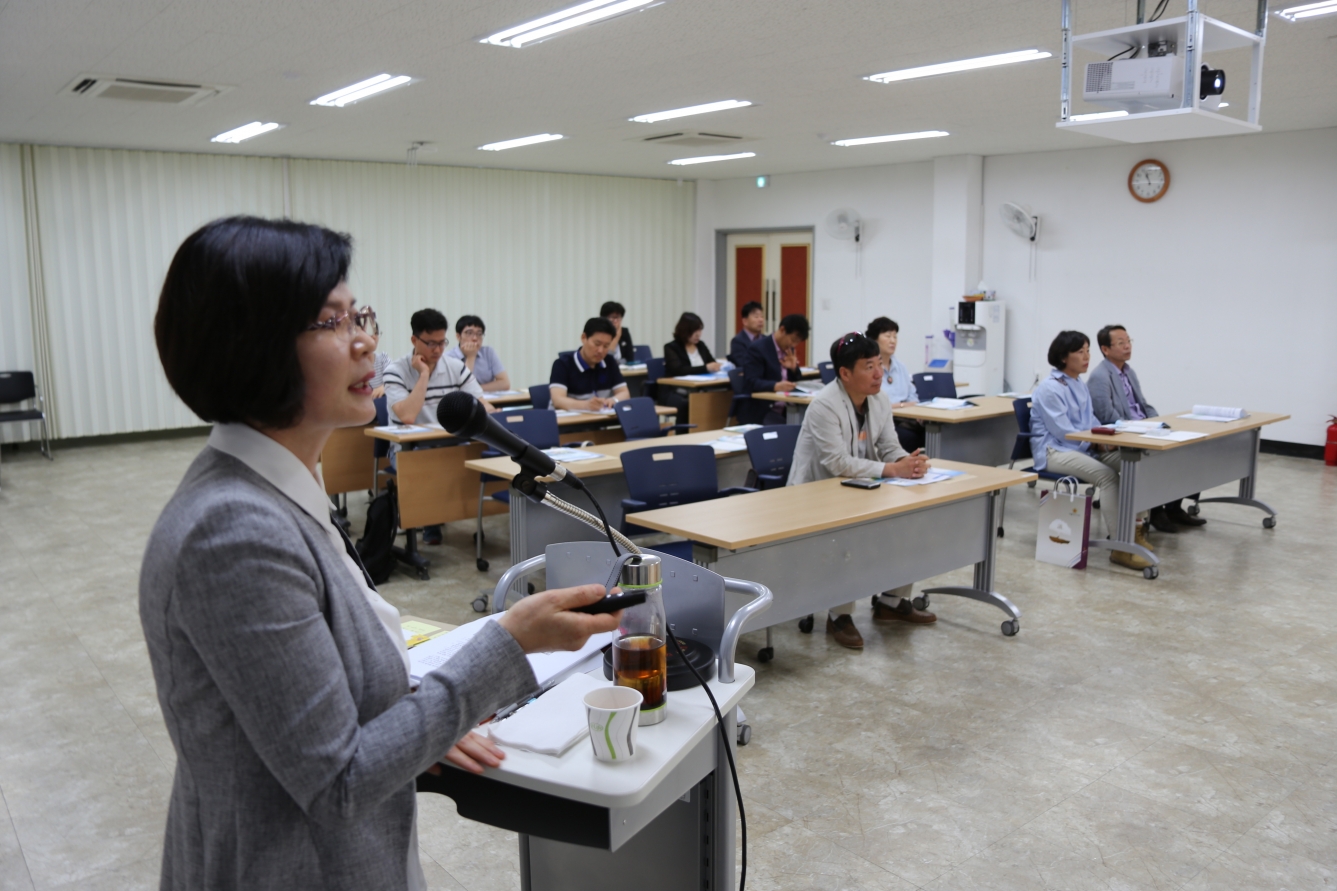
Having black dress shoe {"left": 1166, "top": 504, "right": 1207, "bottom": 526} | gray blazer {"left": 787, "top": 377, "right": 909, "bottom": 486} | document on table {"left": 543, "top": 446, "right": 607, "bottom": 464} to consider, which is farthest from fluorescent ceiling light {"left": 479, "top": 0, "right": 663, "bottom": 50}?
black dress shoe {"left": 1166, "top": 504, "right": 1207, "bottom": 526}

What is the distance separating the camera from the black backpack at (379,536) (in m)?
5.27

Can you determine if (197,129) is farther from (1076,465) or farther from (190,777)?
(190,777)

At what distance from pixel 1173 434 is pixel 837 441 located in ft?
8.20

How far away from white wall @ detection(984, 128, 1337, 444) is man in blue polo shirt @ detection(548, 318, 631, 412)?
5634 millimetres

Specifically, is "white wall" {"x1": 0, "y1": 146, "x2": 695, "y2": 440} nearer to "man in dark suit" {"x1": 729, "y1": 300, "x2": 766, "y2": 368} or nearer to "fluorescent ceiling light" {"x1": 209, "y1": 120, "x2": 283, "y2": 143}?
"fluorescent ceiling light" {"x1": 209, "y1": 120, "x2": 283, "y2": 143}

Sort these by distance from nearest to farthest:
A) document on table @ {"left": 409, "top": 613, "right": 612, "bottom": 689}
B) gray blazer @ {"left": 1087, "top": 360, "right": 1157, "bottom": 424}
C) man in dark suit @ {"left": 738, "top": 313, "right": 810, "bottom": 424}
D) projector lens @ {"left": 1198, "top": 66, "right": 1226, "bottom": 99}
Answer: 1. document on table @ {"left": 409, "top": 613, "right": 612, "bottom": 689}
2. projector lens @ {"left": 1198, "top": 66, "right": 1226, "bottom": 99}
3. gray blazer @ {"left": 1087, "top": 360, "right": 1157, "bottom": 424}
4. man in dark suit @ {"left": 738, "top": 313, "right": 810, "bottom": 424}

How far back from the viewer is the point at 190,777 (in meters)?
1.11

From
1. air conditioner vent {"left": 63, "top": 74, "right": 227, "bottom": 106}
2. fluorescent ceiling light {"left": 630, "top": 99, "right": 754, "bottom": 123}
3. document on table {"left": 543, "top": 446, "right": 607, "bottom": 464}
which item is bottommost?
document on table {"left": 543, "top": 446, "right": 607, "bottom": 464}

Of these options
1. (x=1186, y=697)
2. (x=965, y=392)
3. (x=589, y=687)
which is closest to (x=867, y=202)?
(x=965, y=392)

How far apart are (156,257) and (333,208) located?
1.87 m

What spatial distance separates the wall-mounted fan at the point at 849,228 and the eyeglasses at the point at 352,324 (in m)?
11.2

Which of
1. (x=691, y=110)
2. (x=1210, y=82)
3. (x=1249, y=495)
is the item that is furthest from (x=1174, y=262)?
(x=1210, y=82)

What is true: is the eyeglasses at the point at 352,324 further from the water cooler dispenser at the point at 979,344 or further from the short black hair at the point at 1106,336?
the water cooler dispenser at the point at 979,344

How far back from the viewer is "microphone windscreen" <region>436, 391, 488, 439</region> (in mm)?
1359
